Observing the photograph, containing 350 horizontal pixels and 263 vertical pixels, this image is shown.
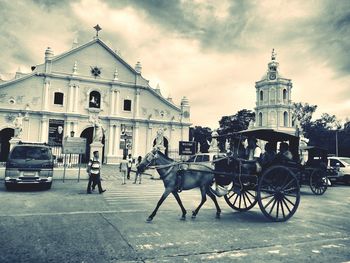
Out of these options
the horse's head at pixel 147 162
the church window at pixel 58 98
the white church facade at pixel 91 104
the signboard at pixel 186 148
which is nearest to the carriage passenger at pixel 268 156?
the horse's head at pixel 147 162

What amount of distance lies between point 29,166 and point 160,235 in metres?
8.16

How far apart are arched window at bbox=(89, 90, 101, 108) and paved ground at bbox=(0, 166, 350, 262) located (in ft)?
79.9

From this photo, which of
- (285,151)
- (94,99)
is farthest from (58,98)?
(285,151)

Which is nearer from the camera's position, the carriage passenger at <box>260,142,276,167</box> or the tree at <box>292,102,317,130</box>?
the carriage passenger at <box>260,142,276,167</box>

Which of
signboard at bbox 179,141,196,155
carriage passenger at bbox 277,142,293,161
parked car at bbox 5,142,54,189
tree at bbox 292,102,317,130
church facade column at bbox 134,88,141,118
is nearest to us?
carriage passenger at bbox 277,142,293,161

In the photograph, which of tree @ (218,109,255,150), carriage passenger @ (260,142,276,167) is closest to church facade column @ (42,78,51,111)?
carriage passenger @ (260,142,276,167)

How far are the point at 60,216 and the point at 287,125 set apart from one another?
4288 cm

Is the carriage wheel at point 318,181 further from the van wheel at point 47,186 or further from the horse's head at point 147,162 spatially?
the van wheel at point 47,186

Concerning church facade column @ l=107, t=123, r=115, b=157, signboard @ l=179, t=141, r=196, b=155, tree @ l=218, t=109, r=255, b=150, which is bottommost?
signboard @ l=179, t=141, r=196, b=155

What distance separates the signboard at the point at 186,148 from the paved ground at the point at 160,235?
1328 centimetres

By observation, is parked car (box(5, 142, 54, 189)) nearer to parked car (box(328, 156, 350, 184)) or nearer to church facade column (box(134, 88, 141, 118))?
parked car (box(328, 156, 350, 184))

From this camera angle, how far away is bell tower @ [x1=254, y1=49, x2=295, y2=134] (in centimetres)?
4325

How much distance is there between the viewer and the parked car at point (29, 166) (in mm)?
10977

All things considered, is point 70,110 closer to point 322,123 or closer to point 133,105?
point 133,105
